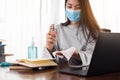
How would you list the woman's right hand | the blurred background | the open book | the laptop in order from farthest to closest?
the blurred background, the woman's right hand, the open book, the laptop

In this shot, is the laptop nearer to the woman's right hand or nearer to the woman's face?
the woman's right hand

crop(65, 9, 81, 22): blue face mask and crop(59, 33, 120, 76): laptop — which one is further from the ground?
crop(65, 9, 81, 22): blue face mask

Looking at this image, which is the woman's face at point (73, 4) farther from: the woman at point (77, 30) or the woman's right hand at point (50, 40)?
the woman's right hand at point (50, 40)

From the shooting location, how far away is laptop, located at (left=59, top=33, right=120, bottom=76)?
1.11m

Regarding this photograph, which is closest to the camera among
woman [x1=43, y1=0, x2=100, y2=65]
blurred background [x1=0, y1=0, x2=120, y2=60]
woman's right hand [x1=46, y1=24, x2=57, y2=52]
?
woman's right hand [x1=46, y1=24, x2=57, y2=52]

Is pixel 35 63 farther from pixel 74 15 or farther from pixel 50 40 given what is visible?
pixel 74 15

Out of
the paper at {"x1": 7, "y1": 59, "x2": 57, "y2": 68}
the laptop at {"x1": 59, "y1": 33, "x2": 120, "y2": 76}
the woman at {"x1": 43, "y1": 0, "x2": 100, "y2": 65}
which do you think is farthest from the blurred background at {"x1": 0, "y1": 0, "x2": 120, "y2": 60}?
the laptop at {"x1": 59, "y1": 33, "x2": 120, "y2": 76}

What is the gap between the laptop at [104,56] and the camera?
1.11m

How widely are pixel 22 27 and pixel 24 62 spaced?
200 centimetres

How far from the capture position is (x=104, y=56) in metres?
1.16

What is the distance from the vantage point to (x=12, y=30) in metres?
3.30

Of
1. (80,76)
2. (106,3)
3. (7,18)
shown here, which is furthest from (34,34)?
(80,76)

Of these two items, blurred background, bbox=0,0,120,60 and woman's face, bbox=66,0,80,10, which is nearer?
woman's face, bbox=66,0,80,10

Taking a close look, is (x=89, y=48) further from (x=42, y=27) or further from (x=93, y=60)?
(x=42, y=27)
